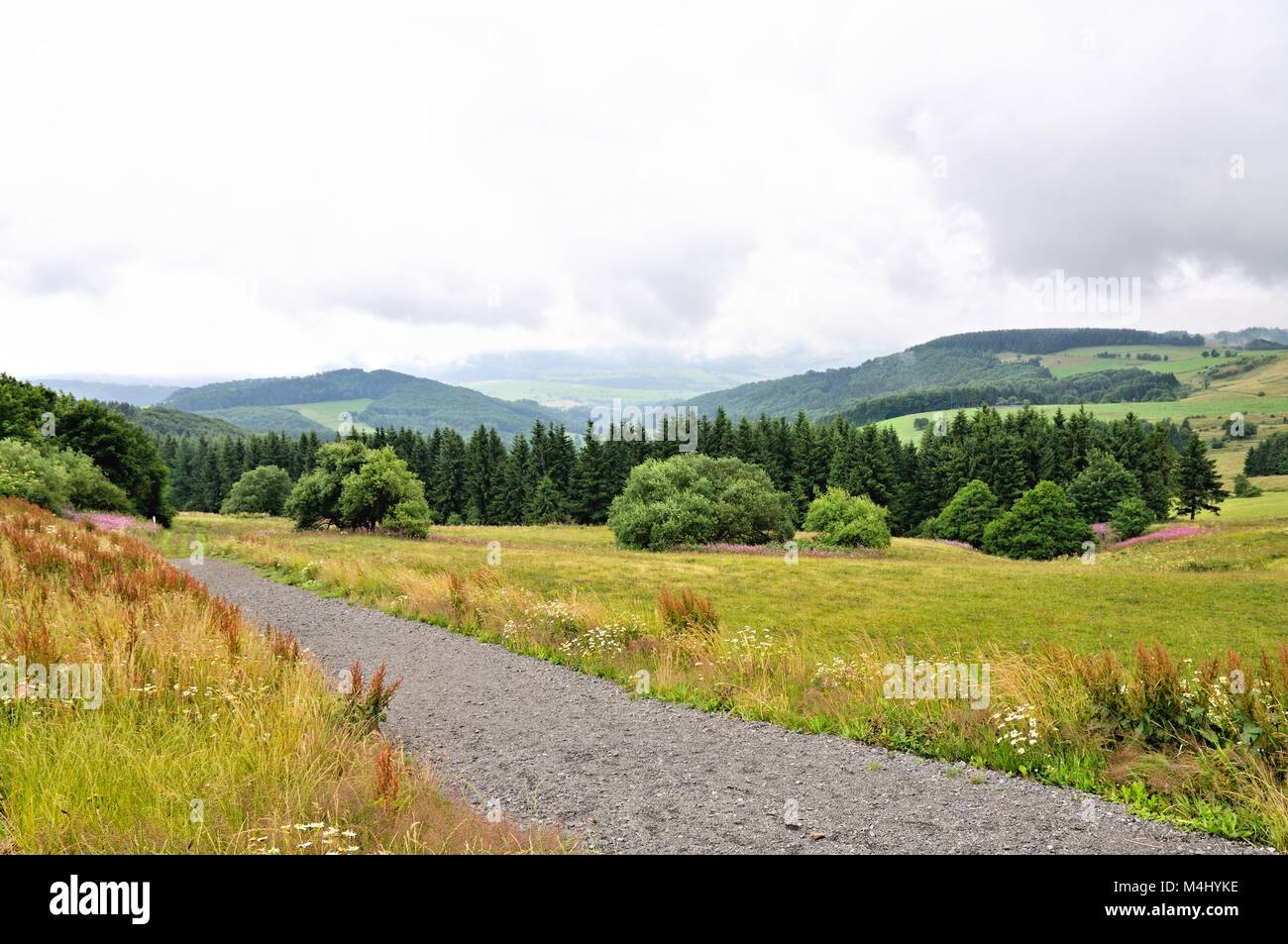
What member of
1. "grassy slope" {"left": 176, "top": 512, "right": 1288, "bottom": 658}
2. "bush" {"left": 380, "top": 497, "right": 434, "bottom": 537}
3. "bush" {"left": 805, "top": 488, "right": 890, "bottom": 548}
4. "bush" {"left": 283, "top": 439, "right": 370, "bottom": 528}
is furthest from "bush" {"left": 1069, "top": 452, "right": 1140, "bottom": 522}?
"bush" {"left": 283, "top": 439, "right": 370, "bottom": 528}

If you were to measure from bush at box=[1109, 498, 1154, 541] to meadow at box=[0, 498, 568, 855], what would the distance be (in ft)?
277

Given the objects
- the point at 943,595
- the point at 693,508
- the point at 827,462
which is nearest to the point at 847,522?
the point at 693,508

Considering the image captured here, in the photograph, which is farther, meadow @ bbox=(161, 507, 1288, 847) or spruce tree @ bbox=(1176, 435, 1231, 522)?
spruce tree @ bbox=(1176, 435, 1231, 522)

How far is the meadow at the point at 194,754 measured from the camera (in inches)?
171

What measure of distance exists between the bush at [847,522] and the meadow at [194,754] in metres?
53.5

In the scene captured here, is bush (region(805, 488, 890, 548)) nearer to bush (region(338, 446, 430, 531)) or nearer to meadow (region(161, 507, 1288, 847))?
meadow (region(161, 507, 1288, 847))

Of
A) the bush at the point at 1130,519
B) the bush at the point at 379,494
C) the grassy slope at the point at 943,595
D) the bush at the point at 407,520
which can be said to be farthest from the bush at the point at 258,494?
the bush at the point at 1130,519

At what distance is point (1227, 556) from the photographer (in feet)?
141

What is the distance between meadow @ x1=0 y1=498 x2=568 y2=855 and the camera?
4.36m

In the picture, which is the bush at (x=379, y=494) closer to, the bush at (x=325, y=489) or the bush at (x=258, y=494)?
the bush at (x=325, y=489)

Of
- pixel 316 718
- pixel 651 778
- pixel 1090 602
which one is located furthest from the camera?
pixel 1090 602
